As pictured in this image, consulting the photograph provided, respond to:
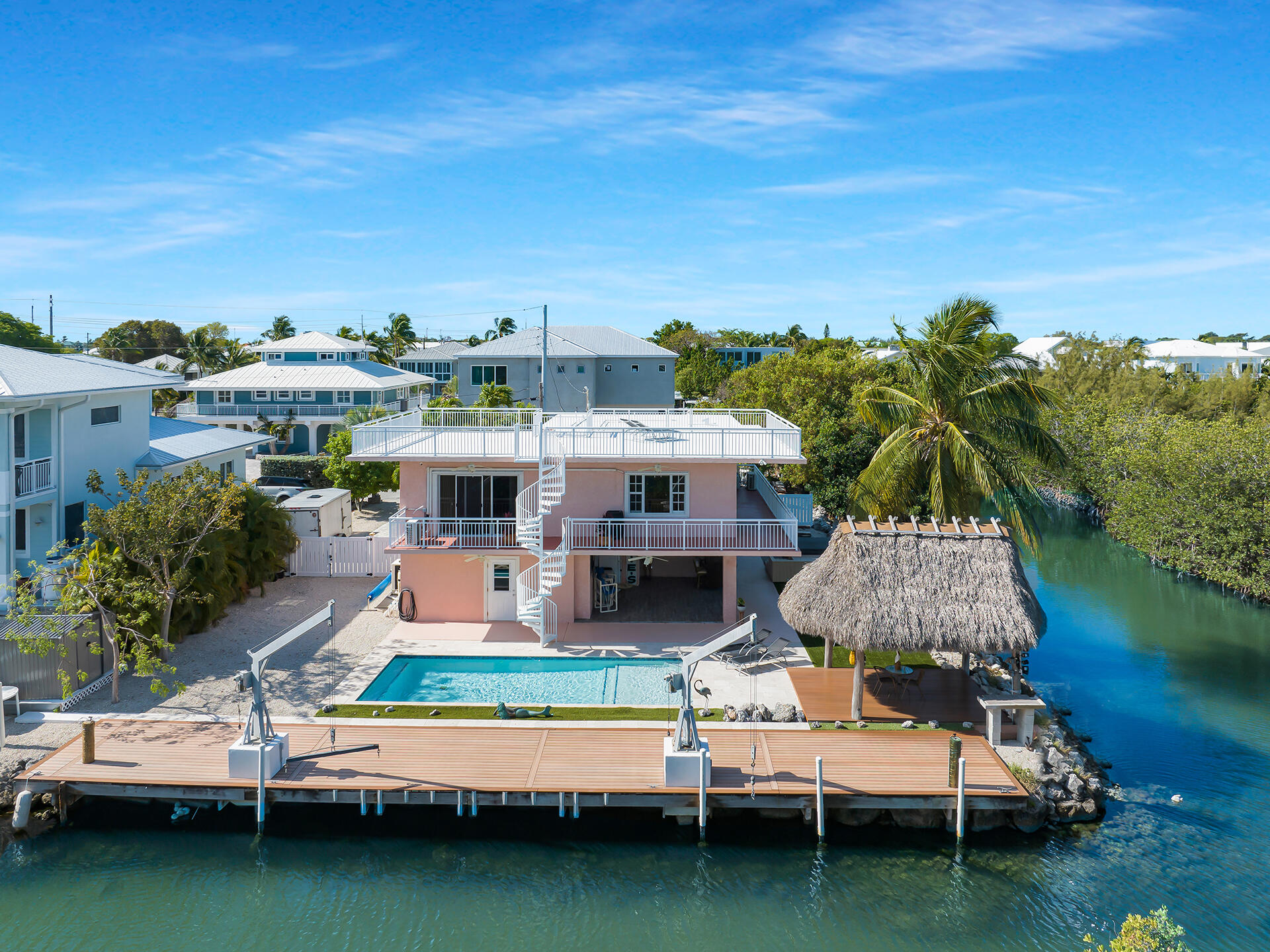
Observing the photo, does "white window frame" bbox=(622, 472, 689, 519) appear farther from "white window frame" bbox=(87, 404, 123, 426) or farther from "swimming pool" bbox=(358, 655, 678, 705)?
"white window frame" bbox=(87, 404, 123, 426)

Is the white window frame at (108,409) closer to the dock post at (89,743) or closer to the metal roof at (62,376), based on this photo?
the metal roof at (62,376)

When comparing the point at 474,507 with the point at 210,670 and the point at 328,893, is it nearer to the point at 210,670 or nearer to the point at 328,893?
the point at 210,670

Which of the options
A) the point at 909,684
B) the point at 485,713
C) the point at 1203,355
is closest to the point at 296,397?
the point at 485,713

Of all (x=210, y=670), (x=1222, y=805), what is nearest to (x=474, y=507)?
(x=210, y=670)

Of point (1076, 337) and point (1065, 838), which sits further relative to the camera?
point (1076, 337)

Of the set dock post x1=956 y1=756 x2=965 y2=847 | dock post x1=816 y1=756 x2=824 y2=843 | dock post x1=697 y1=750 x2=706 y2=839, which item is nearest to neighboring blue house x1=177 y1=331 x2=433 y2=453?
dock post x1=697 y1=750 x2=706 y2=839

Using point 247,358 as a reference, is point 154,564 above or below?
below

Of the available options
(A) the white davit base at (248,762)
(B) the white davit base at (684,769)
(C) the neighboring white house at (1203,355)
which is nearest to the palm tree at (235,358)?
(A) the white davit base at (248,762)
